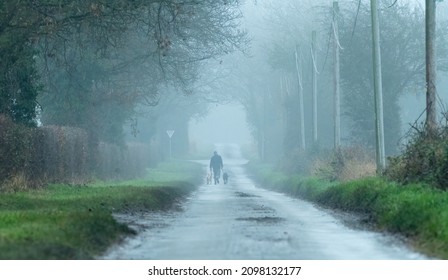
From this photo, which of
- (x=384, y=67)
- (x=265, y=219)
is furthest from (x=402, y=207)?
(x=384, y=67)

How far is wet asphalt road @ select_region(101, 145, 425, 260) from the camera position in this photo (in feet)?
54.5

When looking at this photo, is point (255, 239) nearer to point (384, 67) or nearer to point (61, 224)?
point (61, 224)

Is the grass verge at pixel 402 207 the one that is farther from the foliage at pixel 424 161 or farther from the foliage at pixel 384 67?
the foliage at pixel 384 67

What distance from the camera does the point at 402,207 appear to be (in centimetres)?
2278

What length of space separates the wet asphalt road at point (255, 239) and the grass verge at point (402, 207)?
434 millimetres

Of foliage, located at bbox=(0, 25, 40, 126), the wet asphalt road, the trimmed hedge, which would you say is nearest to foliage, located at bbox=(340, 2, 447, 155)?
the trimmed hedge

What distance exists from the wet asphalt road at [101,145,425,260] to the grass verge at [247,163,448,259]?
1.42 ft

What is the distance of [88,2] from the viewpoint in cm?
3188

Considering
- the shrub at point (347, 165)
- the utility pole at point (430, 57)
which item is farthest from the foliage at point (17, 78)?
the shrub at point (347, 165)

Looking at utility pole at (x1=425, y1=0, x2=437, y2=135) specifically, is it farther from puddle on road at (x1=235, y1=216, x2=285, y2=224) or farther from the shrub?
the shrub

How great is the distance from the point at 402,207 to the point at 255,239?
4615 mm

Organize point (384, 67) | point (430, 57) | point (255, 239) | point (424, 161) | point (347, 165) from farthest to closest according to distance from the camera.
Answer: point (384, 67)
point (347, 165)
point (430, 57)
point (424, 161)
point (255, 239)

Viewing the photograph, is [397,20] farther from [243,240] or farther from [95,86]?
[243,240]

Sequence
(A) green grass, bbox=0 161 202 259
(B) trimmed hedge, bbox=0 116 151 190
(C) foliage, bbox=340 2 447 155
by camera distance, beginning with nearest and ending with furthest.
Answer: (A) green grass, bbox=0 161 202 259, (B) trimmed hedge, bbox=0 116 151 190, (C) foliage, bbox=340 2 447 155
